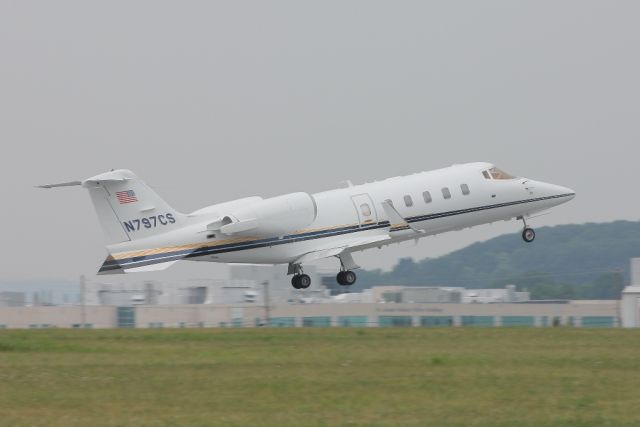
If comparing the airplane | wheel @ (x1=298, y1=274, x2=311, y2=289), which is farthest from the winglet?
wheel @ (x1=298, y1=274, x2=311, y2=289)

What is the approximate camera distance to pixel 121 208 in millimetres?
38812

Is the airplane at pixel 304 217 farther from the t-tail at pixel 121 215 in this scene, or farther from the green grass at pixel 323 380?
the green grass at pixel 323 380

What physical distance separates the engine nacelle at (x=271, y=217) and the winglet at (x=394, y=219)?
2533mm

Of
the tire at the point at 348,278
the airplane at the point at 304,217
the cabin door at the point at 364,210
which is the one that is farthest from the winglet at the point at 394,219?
the tire at the point at 348,278

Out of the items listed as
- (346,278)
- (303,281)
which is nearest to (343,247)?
(346,278)

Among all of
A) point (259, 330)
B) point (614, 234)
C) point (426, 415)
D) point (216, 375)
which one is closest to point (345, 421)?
point (426, 415)

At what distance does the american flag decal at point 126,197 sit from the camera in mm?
38938

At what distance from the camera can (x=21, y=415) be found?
1853 centimetres

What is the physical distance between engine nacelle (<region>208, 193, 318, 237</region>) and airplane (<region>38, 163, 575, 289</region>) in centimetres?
3

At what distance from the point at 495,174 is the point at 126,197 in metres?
14.1

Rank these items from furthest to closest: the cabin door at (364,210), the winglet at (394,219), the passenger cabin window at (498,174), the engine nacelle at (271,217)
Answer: the passenger cabin window at (498,174)
the winglet at (394,219)
the cabin door at (364,210)
the engine nacelle at (271,217)

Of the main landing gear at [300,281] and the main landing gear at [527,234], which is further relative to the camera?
the main landing gear at [527,234]

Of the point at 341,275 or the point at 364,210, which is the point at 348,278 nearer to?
the point at 341,275

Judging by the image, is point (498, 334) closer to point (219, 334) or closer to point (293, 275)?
point (219, 334)
